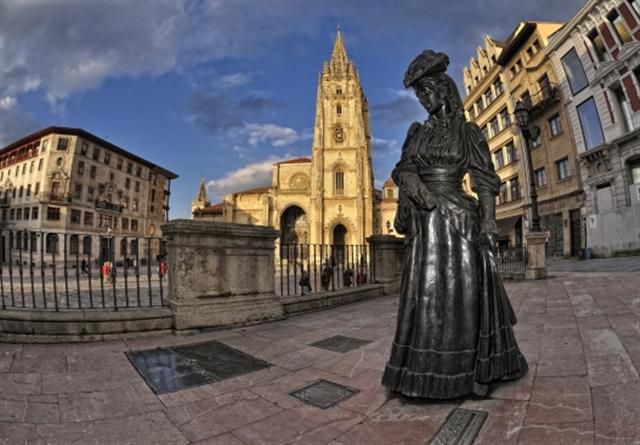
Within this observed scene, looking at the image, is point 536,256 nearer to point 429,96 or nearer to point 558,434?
point 429,96

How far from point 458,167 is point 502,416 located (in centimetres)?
182

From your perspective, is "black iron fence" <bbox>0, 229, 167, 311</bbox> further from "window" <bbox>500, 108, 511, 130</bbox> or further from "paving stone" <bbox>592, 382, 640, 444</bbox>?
"window" <bbox>500, 108, 511, 130</bbox>

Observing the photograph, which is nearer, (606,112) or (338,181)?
(606,112)

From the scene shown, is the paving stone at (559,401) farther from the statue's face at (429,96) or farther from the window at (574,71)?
the window at (574,71)

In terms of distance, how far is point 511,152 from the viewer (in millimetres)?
28078

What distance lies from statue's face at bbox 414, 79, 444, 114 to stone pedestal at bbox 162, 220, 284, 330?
150 inches

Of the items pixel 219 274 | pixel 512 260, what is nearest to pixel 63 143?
pixel 219 274

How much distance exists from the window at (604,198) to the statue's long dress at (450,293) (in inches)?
853

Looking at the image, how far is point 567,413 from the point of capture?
6.90 ft

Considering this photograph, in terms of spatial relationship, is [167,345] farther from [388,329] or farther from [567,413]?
[567,413]

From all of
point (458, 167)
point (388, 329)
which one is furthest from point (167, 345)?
point (458, 167)

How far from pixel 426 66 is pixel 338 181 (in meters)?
49.9

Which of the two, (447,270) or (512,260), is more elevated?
(447,270)

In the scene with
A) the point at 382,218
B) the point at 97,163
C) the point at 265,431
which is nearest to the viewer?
the point at 265,431
